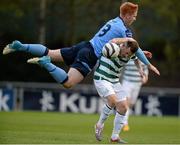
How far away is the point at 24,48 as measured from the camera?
15.8m

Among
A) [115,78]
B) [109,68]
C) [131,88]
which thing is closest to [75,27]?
[131,88]

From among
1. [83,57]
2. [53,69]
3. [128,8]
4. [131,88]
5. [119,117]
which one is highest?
[128,8]

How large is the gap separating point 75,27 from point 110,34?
31308mm

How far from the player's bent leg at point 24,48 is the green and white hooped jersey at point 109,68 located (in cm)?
113

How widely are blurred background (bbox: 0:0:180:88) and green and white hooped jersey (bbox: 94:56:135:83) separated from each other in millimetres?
22551

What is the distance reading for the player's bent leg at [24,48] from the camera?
51.4 feet

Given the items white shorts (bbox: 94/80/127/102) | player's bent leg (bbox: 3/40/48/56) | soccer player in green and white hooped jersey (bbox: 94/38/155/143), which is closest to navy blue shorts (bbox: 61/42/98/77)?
soccer player in green and white hooped jersey (bbox: 94/38/155/143)

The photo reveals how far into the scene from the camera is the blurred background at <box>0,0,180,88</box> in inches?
1561

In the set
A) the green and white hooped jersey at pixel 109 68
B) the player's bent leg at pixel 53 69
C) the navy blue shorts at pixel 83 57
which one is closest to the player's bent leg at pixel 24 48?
the navy blue shorts at pixel 83 57

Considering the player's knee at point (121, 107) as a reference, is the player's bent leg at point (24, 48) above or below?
above

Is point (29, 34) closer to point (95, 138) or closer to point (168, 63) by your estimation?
point (168, 63)

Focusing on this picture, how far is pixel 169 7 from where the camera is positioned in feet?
138

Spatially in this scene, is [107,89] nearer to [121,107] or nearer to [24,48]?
[121,107]

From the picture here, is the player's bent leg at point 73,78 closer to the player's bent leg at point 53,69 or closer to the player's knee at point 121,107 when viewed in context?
the player's bent leg at point 53,69
